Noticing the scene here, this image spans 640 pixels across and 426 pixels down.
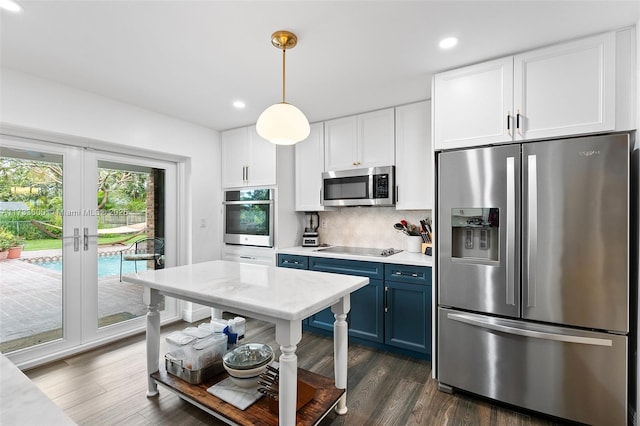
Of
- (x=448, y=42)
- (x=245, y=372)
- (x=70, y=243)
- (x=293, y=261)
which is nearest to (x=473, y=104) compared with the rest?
(x=448, y=42)

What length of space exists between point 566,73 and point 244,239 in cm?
336

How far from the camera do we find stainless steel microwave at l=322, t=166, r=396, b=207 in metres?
3.10

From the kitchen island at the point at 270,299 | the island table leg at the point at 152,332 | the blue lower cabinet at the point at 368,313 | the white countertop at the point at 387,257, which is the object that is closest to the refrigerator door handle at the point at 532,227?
the white countertop at the point at 387,257

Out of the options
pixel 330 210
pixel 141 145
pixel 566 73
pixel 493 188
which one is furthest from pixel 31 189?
pixel 566 73

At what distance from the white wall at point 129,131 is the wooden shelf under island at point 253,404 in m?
1.93

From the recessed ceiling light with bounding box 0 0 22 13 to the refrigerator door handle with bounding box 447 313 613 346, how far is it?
3.22 metres

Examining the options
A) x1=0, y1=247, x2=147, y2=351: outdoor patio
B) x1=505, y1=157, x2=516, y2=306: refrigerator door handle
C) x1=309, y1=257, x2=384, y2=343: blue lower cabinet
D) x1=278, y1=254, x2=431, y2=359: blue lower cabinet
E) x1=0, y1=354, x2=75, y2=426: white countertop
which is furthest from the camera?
x1=309, y1=257, x2=384, y2=343: blue lower cabinet

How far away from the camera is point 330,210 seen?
12.5 ft

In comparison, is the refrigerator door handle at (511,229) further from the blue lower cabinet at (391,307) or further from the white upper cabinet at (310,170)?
the white upper cabinet at (310,170)

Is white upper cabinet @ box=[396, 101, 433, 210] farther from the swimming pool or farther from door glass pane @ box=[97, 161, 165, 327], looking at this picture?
the swimming pool

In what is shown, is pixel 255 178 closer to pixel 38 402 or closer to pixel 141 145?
pixel 141 145

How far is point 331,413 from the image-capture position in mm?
2027

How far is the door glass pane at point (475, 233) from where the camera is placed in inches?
82.7

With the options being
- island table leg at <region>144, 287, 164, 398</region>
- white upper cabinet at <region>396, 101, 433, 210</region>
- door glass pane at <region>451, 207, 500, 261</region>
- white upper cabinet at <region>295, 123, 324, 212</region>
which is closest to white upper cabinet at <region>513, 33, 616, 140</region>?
door glass pane at <region>451, 207, 500, 261</region>
